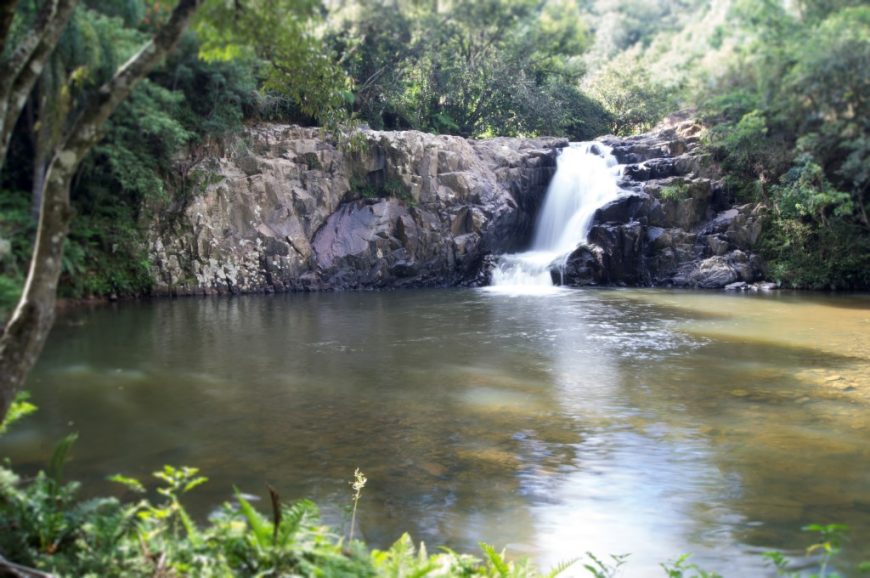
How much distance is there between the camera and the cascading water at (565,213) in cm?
2238

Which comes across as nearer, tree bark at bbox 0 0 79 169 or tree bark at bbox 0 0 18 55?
tree bark at bbox 0 0 18 55

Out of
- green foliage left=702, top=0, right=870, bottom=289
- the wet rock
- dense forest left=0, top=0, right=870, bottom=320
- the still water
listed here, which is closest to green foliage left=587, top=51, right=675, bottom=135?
dense forest left=0, top=0, right=870, bottom=320

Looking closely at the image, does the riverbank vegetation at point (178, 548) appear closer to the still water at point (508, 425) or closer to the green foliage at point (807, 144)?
the still water at point (508, 425)

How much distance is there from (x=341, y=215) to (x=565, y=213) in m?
7.41

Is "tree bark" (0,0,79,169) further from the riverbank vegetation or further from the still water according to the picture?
the still water

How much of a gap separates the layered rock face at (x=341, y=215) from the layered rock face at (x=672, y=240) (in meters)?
3.02

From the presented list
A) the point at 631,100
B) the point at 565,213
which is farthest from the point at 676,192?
the point at 631,100

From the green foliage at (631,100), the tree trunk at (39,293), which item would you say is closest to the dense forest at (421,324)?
the tree trunk at (39,293)

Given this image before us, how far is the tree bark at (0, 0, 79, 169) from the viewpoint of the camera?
3457 mm

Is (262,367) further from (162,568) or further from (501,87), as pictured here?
(501,87)

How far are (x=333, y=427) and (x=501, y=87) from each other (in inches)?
966

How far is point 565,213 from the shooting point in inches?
944

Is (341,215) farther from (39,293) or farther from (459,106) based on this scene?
(39,293)

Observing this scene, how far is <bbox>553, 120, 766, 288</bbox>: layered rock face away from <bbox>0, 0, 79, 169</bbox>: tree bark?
19.4 m
